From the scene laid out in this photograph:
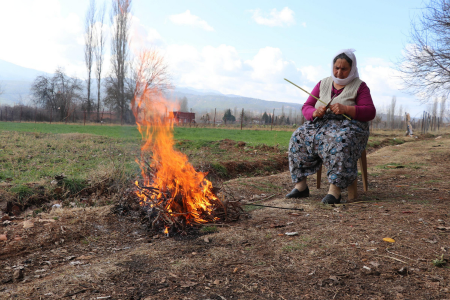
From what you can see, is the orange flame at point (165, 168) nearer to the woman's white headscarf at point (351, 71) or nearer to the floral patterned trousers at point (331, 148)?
the floral patterned trousers at point (331, 148)

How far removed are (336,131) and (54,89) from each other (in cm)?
5180

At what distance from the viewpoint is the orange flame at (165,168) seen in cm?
331

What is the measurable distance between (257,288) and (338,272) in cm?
58

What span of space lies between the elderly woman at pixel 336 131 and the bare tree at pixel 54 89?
153 feet

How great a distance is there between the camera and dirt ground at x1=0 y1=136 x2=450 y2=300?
1882mm

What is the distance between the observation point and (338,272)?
205 centimetres

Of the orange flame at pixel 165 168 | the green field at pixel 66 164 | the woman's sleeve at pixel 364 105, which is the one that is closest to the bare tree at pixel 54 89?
the green field at pixel 66 164

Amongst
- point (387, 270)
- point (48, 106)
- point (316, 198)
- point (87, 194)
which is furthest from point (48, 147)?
point (48, 106)

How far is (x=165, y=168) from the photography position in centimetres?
350

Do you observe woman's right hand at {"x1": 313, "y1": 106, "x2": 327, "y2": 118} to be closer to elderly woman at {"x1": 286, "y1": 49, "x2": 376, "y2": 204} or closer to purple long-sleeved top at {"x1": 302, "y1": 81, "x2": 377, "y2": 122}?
elderly woman at {"x1": 286, "y1": 49, "x2": 376, "y2": 204}

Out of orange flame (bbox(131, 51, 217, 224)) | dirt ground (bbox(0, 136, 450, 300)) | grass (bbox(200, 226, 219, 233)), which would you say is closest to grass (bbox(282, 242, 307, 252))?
dirt ground (bbox(0, 136, 450, 300))

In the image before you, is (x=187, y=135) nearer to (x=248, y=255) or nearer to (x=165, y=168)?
(x=165, y=168)

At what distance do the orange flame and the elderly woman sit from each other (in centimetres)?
145

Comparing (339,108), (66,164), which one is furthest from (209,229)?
(66,164)
